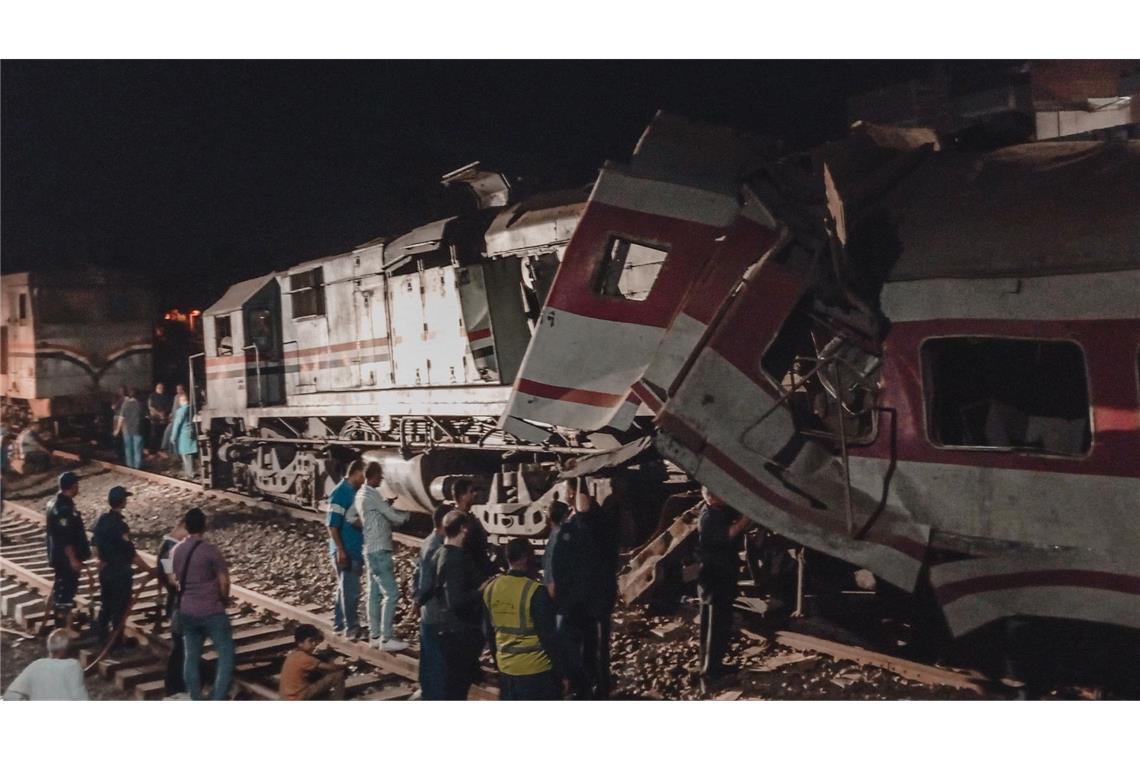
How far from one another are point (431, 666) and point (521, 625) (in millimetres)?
913

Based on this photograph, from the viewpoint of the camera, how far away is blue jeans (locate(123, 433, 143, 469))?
7.28m

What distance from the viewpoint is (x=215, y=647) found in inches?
215

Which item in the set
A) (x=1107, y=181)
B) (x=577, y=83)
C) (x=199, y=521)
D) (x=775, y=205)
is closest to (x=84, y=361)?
(x=199, y=521)

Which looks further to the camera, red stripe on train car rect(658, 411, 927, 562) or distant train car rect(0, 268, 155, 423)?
distant train car rect(0, 268, 155, 423)

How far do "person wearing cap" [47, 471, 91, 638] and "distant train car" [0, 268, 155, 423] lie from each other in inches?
35.0

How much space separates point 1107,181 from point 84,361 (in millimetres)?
8423

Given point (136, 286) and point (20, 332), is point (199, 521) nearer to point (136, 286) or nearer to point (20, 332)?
point (136, 286)

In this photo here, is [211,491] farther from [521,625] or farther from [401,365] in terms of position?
[521,625]

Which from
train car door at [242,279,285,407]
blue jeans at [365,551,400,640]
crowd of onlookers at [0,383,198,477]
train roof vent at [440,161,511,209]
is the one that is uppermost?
train roof vent at [440,161,511,209]

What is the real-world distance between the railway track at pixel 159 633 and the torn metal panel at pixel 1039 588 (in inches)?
107

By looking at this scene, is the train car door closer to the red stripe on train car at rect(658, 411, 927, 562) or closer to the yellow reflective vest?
the yellow reflective vest

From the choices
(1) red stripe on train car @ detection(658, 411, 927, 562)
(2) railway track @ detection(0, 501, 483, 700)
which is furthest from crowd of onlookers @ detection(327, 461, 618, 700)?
(1) red stripe on train car @ detection(658, 411, 927, 562)

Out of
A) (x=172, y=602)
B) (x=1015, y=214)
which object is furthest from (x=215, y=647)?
(x=1015, y=214)

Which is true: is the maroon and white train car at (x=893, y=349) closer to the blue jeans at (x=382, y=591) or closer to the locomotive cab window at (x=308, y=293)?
the blue jeans at (x=382, y=591)
